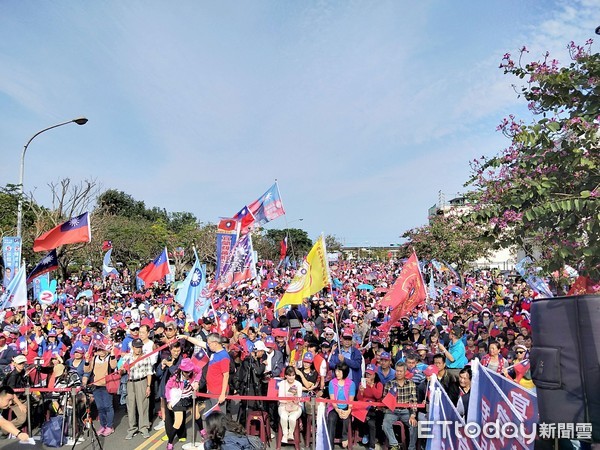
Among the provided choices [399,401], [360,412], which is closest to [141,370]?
[360,412]

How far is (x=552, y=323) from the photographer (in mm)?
3227

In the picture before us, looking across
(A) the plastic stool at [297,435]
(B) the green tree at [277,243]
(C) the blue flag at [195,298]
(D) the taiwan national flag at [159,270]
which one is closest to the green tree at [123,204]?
(B) the green tree at [277,243]

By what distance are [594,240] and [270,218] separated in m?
14.1

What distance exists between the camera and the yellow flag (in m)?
9.91

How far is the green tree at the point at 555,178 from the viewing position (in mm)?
4414

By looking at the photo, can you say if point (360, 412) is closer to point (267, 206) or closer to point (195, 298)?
point (195, 298)

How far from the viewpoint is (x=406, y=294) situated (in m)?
9.97

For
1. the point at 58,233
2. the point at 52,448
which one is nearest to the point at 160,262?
the point at 58,233

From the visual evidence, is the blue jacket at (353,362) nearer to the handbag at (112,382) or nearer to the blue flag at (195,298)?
the handbag at (112,382)

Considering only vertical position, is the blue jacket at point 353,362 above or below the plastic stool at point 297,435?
above

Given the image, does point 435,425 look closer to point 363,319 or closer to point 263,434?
point 263,434

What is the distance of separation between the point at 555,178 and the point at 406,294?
5.59m

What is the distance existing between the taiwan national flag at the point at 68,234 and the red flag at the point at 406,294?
31.7 feet

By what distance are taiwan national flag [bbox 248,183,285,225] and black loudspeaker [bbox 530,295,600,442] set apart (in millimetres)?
14798
